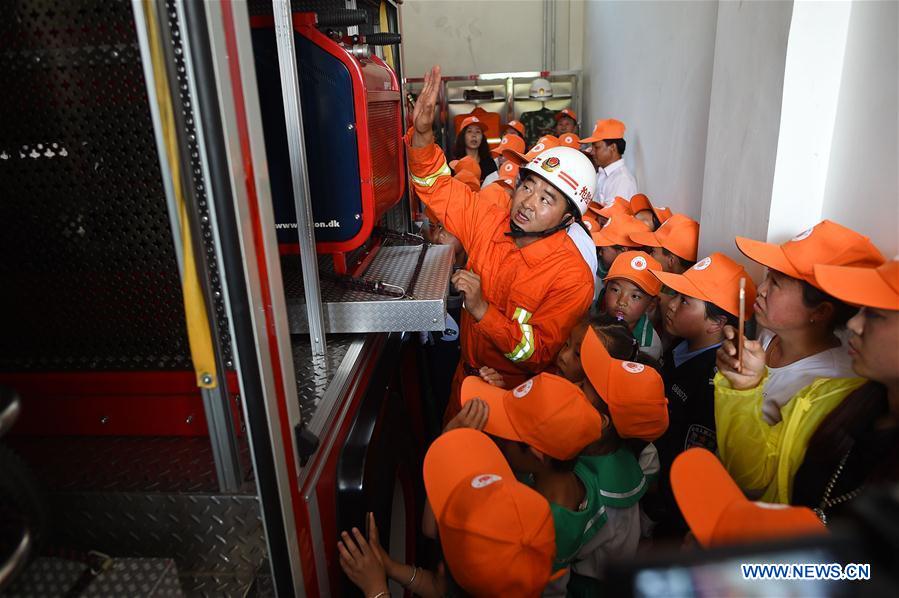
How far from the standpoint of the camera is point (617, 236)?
2.88 m

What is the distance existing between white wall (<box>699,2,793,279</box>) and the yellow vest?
0.62 meters

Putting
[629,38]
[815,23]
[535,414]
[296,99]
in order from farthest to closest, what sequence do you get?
[629,38] < [815,23] < [535,414] < [296,99]

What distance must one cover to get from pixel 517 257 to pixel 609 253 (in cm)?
79

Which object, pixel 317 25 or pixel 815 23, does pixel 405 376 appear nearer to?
pixel 317 25

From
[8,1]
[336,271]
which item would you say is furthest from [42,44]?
[336,271]

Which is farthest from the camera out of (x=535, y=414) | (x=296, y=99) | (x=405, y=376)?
(x=405, y=376)

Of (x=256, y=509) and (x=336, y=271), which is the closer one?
(x=256, y=509)

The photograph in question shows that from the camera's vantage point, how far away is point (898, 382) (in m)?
1.14

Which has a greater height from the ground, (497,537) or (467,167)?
(467,167)

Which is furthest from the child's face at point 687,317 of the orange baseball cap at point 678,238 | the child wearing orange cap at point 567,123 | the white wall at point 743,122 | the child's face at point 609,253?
the child wearing orange cap at point 567,123

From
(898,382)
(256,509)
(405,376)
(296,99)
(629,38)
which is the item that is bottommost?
(405,376)

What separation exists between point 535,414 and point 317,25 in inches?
49.6


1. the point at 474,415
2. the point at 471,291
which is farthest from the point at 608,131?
the point at 474,415

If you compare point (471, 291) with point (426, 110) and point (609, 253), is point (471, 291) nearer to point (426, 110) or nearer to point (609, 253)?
point (426, 110)
